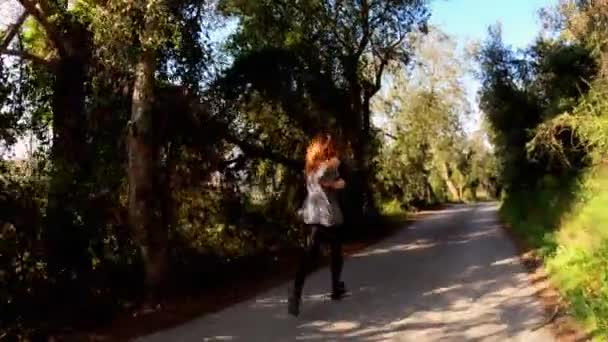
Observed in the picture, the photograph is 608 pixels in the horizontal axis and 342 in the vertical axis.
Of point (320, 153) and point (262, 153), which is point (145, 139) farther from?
point (262, 153)

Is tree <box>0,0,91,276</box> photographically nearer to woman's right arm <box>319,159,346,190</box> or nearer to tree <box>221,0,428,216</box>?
tree <box>221,0,428,216</box>

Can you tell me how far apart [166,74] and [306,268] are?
4.22 meters

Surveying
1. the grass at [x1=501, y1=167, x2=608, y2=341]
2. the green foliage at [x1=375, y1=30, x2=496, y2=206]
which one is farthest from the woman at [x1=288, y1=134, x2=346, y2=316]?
the green foliage at [x1=375, y1=30, x2=496, y2=206]

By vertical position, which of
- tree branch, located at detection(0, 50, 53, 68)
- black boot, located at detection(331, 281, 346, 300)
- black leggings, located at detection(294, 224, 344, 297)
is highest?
tree branch, located at detection(0, 50, 53, 68)

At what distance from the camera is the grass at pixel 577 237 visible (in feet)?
23.9

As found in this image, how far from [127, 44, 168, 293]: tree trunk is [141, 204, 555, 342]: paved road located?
1.36 m

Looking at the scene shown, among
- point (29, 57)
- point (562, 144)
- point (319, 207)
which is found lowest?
point (319, 207)

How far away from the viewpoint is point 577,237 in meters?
11.3

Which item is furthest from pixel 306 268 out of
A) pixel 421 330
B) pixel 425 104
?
pixel 425 104

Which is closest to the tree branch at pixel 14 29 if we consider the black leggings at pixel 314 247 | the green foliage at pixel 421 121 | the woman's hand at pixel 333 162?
the woman's hand at pixel 333 162

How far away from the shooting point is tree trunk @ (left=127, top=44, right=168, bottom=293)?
9781mm

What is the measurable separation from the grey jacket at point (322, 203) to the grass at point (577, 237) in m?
2.81

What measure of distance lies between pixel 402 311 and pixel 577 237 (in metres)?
4.37

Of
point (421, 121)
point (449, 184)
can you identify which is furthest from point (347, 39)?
point (449, 184)
